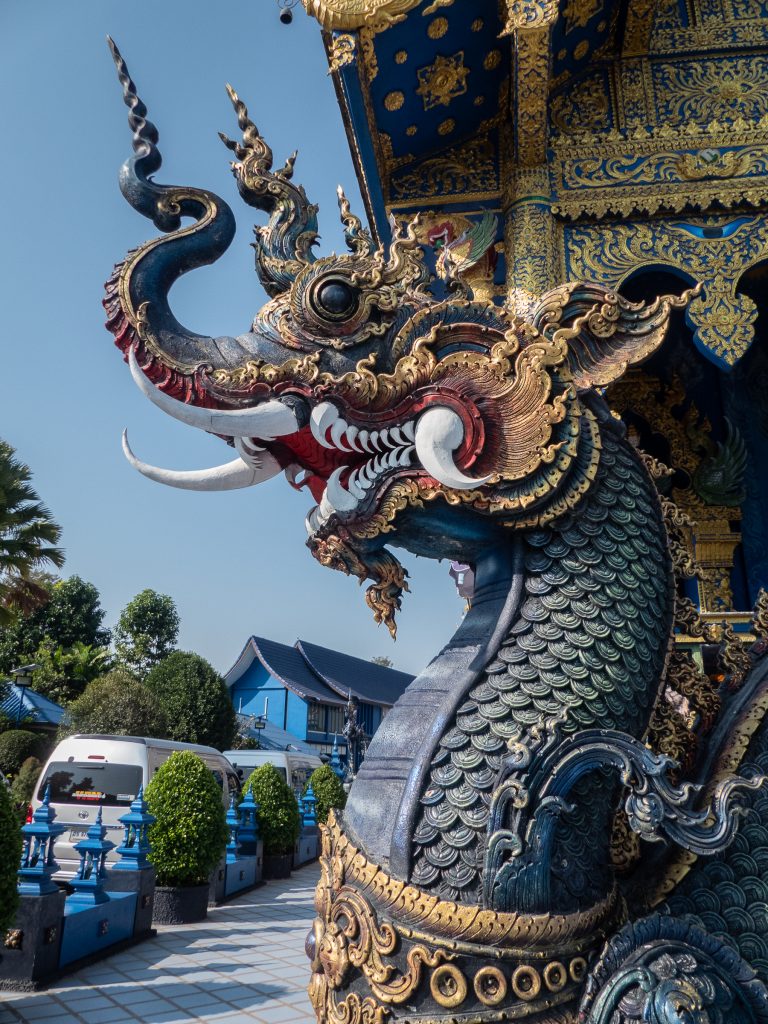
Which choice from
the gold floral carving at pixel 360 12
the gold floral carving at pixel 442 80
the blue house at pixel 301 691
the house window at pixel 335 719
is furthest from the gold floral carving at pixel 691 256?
the house window at pixel 335 719

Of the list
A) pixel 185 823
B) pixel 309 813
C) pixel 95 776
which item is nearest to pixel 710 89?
pixel 185 823

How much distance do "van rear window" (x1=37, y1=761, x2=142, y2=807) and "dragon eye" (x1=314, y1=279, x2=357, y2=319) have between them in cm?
884

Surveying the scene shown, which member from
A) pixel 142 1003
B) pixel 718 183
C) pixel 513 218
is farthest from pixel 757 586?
pixel 142 1003

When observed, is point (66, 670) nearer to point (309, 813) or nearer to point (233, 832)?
point (309, 813)

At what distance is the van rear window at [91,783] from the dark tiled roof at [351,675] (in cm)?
2147

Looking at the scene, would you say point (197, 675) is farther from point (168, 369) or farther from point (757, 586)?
point (168, 369)

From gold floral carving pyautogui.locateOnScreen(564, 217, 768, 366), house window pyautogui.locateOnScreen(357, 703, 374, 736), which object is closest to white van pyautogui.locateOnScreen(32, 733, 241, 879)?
gold floral carving pyautogui.locateOnScreen(564, 217, 768, 366)

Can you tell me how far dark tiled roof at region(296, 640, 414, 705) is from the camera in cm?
3197

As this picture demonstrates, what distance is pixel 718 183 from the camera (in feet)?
15.3

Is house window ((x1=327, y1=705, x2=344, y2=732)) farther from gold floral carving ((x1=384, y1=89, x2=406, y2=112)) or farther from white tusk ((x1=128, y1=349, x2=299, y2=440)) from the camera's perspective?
white tusk ((x1=128, y1=349, x2=299, y2=440))

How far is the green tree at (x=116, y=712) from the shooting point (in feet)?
64.1

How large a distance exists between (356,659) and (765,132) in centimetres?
3454

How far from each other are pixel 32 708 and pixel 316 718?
10.1 metres

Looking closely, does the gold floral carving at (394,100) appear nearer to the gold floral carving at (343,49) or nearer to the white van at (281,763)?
the gold floral carving at (343,49)
